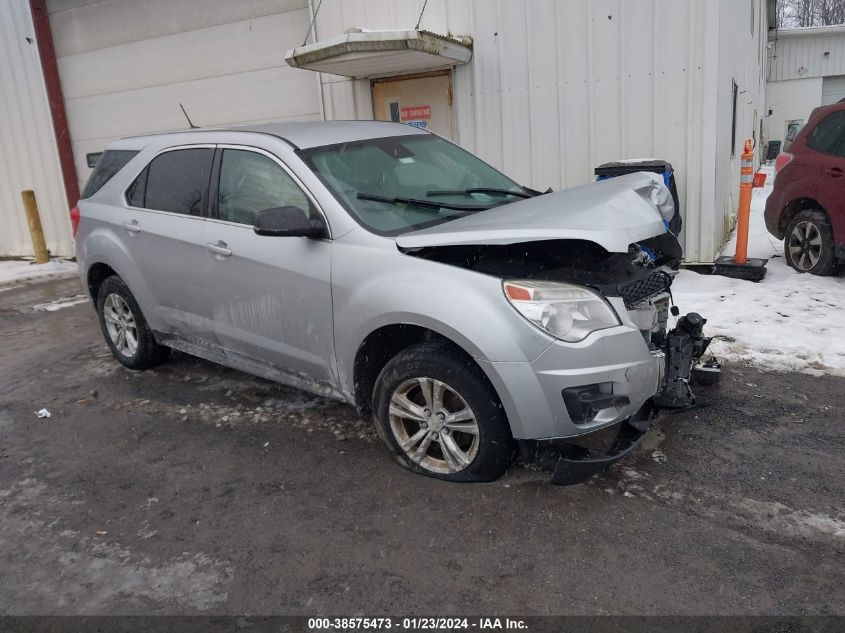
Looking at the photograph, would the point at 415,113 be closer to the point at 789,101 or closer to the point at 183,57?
the point at 183,57

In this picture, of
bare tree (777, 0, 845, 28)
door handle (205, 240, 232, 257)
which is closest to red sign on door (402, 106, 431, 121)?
door handle (205, 240, 232, 257)

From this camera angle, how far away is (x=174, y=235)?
4.46m

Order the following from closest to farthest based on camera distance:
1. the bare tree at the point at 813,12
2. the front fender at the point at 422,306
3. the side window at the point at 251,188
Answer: the front fender at the point at 422,306
the side window at the point at 251,188
the bare tree at the point at 813,12

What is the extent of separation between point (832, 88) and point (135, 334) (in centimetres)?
2494

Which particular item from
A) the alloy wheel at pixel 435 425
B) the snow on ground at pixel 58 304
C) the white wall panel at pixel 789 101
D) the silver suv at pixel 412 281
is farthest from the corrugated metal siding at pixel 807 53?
the alloy wheel at pixel 435 425

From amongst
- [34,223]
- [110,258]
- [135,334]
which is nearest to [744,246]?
[135,334]

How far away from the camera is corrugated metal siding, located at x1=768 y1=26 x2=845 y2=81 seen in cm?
2233

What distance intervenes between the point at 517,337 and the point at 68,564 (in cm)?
216

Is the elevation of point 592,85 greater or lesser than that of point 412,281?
greater

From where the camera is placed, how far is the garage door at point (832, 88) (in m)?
22.9

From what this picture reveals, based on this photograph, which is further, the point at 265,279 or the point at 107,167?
the point at 107,167

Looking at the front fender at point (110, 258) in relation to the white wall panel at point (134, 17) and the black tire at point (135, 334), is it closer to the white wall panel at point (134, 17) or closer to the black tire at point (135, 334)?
the black tire at point (135, 334)

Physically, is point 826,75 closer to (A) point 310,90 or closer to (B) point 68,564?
(A) point 310,90

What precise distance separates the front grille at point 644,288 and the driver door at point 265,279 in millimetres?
1478
